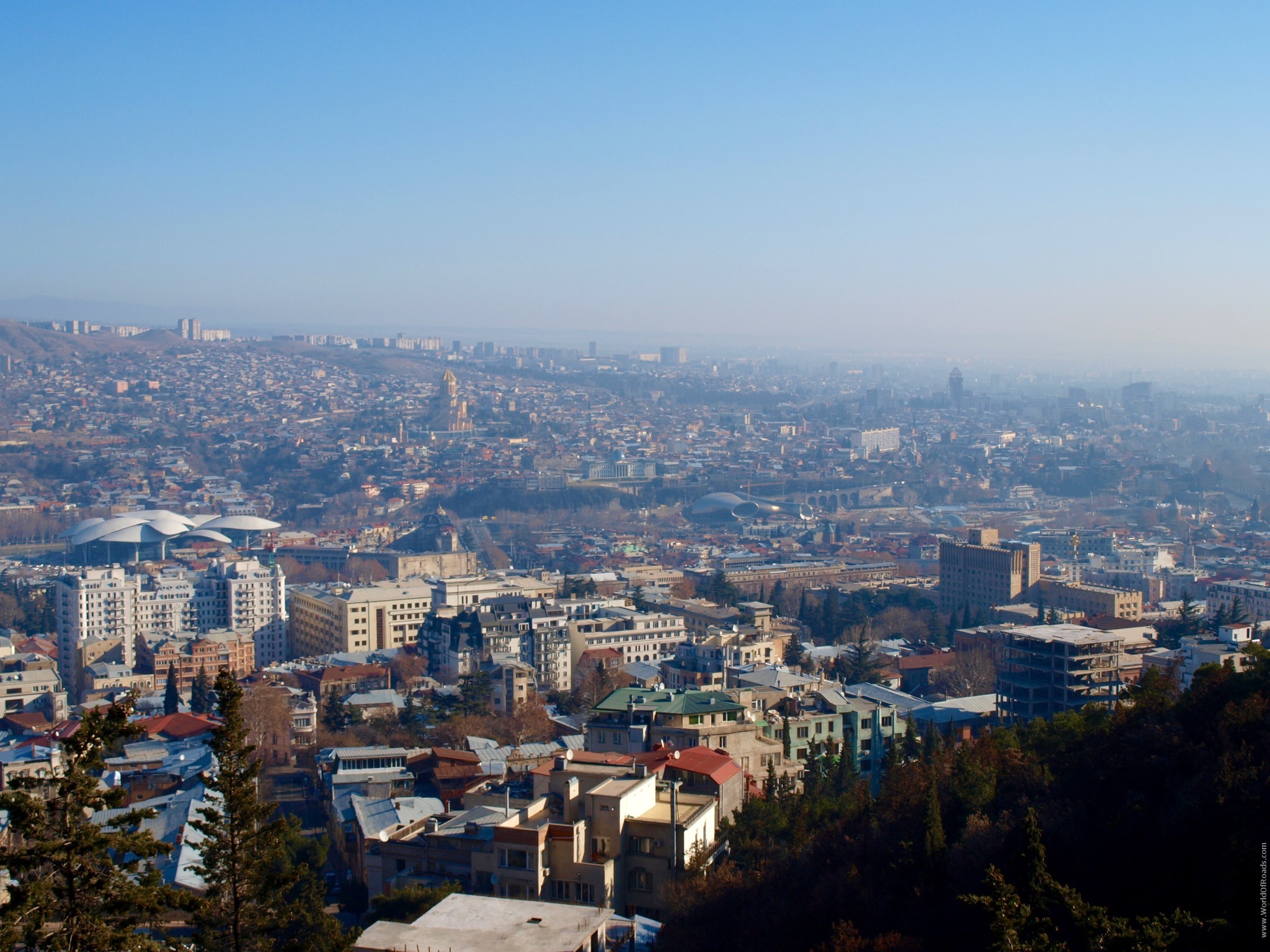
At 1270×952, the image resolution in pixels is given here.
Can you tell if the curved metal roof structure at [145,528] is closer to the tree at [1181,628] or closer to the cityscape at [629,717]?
the cityscape at [629,717]

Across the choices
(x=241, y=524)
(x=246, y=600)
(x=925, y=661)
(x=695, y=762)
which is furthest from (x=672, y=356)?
(x=695, y=762)

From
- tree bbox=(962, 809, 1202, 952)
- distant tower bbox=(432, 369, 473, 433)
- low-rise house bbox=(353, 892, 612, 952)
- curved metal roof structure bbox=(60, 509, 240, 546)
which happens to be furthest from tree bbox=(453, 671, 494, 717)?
distant tower bbox=(432, 369, 473, 433)

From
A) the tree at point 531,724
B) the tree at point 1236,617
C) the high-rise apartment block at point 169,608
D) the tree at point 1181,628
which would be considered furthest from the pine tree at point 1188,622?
the high-rise apartment block at point 169,608

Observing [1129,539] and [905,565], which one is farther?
[1129,539]

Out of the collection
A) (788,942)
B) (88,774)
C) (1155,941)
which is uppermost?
(88,774)

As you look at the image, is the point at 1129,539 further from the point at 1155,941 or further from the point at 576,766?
the point at 1155,941

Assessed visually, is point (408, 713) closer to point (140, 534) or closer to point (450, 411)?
point (140, 534)

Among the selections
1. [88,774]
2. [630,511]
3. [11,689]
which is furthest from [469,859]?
[630,511]
